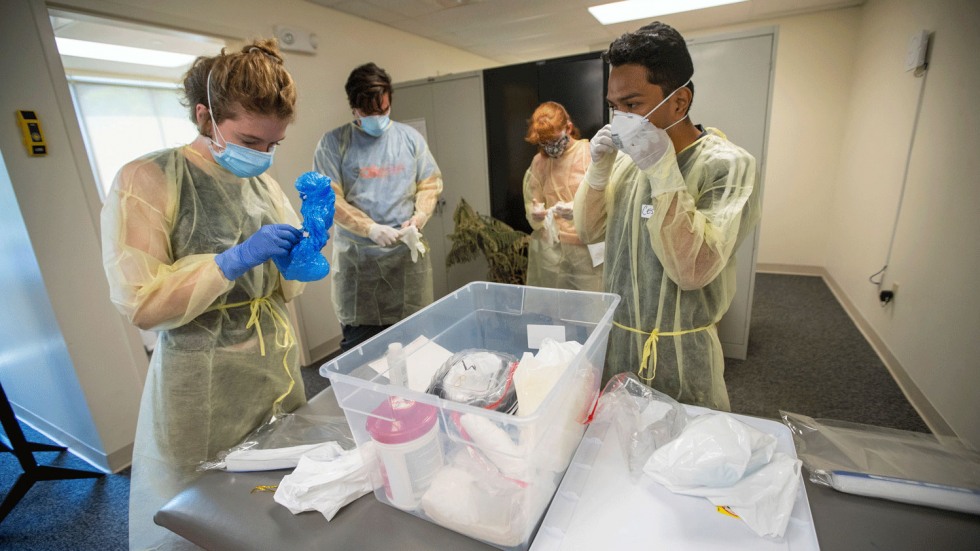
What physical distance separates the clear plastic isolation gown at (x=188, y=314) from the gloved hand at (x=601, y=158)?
2.82ft

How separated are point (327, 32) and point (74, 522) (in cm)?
308

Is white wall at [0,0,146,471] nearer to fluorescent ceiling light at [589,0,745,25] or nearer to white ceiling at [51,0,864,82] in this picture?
white ceiling at [51,0,864,82]

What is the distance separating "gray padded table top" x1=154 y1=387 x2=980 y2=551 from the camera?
0.60 meters

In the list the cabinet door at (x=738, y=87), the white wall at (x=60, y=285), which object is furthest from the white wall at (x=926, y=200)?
the white wall at (x=60, y=285)

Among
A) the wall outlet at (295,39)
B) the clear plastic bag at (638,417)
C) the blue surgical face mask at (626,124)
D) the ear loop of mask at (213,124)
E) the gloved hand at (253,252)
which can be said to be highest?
the wall outlet at (295,39)

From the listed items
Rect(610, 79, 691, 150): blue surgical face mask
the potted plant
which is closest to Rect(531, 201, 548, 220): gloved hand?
the potted plant

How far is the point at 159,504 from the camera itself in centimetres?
101

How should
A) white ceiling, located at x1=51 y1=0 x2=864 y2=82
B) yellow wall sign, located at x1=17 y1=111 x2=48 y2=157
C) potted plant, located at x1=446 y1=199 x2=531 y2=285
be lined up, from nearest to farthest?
yellow wall sign, located at x1=17 y1=111 x2=48 y2=157, potted plant, located at x1=446 y1=199 x2=531 y2=285, white ceiling, located at x1=51 y1=0 x2=864 y2=82

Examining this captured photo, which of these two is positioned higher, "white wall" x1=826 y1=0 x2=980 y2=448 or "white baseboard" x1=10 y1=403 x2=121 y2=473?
"white wall" x1=826 y1=0 x2=980 y2=448

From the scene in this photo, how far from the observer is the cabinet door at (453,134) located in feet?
9.69

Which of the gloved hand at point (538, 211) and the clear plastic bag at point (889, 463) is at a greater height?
the gloved hand at point (538, 211)

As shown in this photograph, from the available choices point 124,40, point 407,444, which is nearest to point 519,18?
point 124,40

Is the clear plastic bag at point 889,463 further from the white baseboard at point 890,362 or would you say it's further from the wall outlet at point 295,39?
the wall outlet at point 295,39

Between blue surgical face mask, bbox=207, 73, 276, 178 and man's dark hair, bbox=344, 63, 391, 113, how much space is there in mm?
1049
